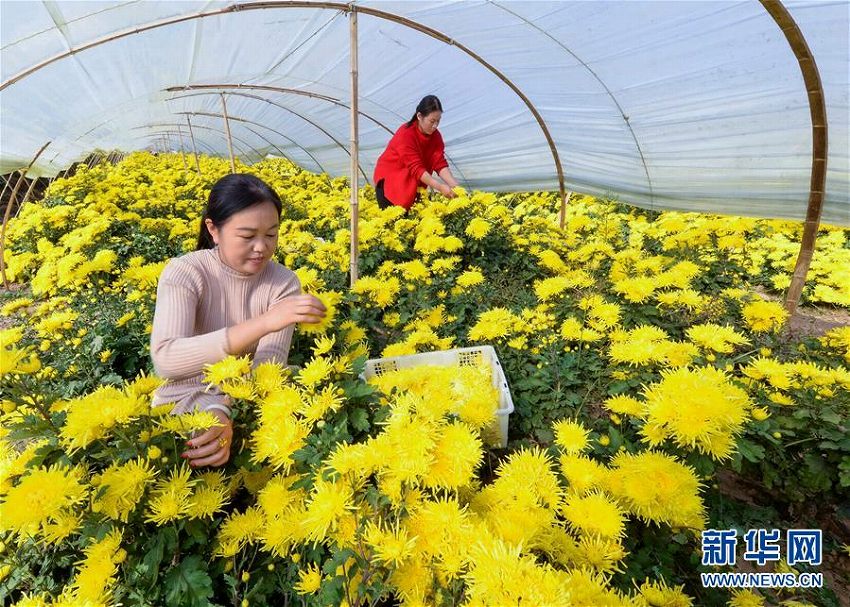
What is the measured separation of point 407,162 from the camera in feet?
13.6

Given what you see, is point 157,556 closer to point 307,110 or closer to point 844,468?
point 844,468

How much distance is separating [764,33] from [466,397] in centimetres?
282

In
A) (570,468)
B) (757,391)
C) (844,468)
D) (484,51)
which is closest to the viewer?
(570,468)

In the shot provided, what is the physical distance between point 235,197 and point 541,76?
10.6 ft

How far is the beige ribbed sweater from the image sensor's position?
136cm

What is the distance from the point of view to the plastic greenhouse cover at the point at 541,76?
2346 millimetres

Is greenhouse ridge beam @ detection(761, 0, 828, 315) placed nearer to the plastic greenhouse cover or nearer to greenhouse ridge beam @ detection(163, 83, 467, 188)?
the plastic greenhouse cover

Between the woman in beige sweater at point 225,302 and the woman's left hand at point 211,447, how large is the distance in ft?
0.37

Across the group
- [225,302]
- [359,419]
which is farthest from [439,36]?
[359,419]

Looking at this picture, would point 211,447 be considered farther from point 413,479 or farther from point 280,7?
point 280,7

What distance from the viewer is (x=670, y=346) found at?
1.57 metres

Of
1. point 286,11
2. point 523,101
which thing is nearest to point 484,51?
point 523,101

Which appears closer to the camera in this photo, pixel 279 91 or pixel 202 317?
pixel 202 317

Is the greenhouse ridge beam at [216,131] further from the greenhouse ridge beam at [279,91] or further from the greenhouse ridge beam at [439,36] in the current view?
the greenhouse ridge beam at [439,36]
